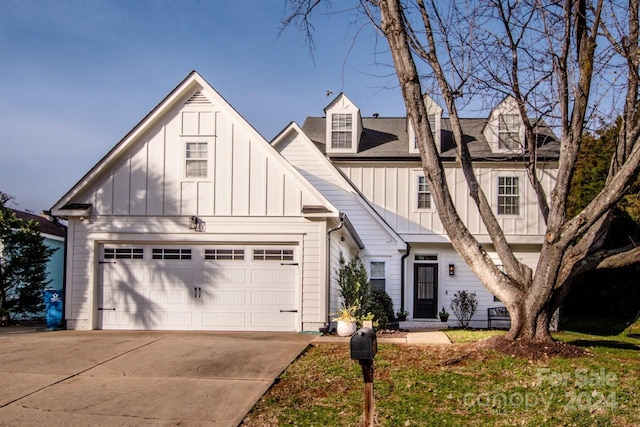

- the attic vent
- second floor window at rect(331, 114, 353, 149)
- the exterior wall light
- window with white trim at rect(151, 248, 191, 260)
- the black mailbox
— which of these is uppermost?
second floor window at rect(331, 114, 353, 149)

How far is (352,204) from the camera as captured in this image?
19.6 meters

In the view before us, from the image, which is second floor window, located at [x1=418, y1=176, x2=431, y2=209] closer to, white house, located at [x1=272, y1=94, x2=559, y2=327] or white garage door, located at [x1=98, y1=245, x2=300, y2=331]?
white house, located at [x1=272, y1=94, x2=559, y2=327]

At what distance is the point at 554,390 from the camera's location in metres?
7.02

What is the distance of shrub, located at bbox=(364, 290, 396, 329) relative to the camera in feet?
50.2

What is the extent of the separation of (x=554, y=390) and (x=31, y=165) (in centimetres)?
1683

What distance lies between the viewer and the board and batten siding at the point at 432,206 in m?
19.8

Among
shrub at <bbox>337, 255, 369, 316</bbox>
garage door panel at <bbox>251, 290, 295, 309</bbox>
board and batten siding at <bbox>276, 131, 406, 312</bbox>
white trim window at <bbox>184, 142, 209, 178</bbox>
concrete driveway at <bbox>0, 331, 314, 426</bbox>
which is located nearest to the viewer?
concrete driveway at <bbox>0, 331, 314, 426</bbox>

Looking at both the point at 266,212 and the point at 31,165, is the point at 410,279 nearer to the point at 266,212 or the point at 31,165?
the point at 266,212

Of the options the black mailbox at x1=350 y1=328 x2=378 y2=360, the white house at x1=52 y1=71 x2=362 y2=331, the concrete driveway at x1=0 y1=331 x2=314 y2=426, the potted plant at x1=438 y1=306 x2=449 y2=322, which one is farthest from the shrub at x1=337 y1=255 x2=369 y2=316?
the black mailbox at x1=350 y1=328 x2=378 y2=360

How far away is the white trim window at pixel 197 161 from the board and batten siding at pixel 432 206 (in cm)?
764

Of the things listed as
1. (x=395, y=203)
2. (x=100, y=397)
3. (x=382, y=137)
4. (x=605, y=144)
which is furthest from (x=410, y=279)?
(x=100, y=397)

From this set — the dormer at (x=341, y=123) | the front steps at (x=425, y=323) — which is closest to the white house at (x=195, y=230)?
the front steps at (x=425, y=323)

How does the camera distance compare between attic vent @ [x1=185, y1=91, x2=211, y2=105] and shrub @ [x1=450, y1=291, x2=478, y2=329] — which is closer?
attic vent @ [x1=185, y1=91, x2=211, y2=105]

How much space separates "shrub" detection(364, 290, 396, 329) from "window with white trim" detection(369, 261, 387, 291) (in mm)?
1117
